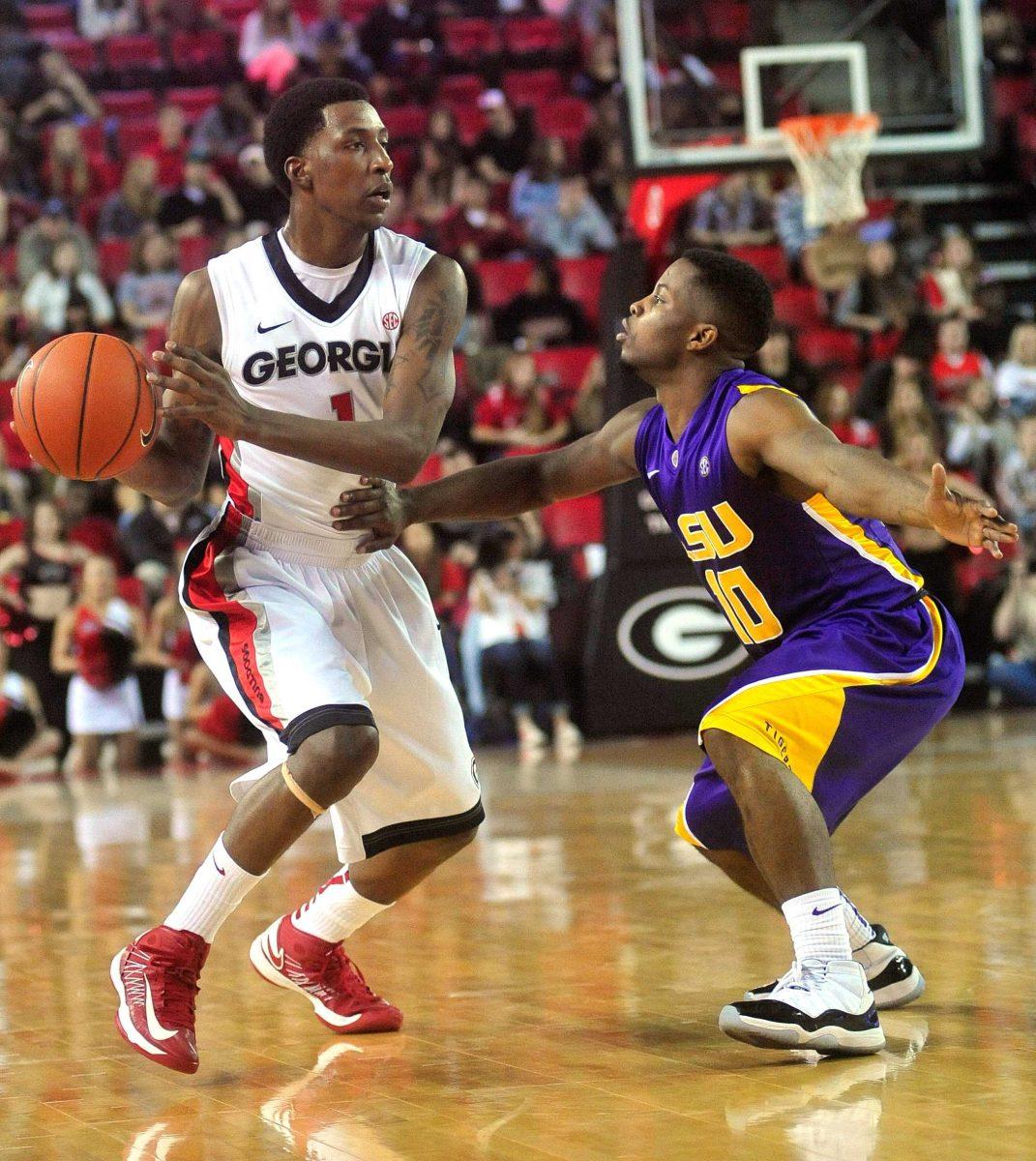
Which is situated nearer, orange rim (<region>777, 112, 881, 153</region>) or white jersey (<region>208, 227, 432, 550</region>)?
white jersey (<region>208, 227, 432, 550</region>)

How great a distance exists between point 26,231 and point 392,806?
1037 cm

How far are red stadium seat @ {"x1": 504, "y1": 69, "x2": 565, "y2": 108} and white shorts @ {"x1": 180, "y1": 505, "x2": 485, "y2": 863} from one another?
12.8 m

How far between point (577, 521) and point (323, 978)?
Result: 8.28m

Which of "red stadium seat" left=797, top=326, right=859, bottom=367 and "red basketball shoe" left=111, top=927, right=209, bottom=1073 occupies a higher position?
"red stadium seat" left=797, top=326, right=859, bottom=367

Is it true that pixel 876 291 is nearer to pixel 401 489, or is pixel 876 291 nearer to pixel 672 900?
pixel 672 900

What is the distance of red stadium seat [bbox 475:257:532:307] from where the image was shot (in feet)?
46.6

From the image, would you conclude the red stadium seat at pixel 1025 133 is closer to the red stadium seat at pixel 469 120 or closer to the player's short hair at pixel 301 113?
the red stadium seat at pixel 469 120

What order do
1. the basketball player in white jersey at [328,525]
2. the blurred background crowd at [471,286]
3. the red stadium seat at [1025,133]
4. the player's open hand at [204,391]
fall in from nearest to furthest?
the player's open hand at [204,391] < the basketball player in white jersey at [328,525] < the blurred background crowd at [471,286] < the red stadium seat at [1025,133]

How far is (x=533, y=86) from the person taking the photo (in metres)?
16.5

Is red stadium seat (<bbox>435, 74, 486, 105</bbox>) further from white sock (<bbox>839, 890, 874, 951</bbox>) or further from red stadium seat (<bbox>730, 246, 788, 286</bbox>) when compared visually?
white sock (<bbox>839, 890, 874, 951</bbox>)

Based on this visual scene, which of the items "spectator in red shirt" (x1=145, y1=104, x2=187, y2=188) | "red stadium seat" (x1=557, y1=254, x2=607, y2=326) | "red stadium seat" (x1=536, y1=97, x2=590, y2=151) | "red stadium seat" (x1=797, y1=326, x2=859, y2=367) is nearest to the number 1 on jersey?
"red stadium seat" (x1=797, y1=326, x2=859, y2=367)

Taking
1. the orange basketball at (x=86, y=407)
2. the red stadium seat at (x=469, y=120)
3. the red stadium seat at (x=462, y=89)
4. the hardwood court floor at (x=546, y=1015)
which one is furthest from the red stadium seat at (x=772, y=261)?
the orange basketball at (x=86, y=407)

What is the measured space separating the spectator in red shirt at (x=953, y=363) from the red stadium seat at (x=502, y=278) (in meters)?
3.33

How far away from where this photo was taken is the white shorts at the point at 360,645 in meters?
4.05
